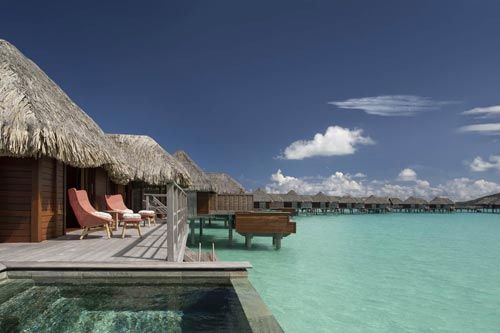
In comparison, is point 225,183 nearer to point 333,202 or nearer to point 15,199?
point 15,199

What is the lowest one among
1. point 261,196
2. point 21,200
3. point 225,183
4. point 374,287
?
point 374,287

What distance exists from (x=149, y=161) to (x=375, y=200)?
47.1m

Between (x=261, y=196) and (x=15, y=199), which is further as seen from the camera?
(x=261, y=196)

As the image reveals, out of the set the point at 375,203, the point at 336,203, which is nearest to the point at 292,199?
the point at 336,203

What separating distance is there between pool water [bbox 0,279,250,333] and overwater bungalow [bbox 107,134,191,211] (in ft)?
29.7

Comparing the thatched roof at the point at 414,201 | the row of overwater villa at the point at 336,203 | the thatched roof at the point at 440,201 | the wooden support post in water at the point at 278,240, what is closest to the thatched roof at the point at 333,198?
the row of overwater villa at the point at 336,203

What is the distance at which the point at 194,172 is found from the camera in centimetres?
1834

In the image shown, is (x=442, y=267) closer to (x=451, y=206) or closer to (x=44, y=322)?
(x=44, y=322)

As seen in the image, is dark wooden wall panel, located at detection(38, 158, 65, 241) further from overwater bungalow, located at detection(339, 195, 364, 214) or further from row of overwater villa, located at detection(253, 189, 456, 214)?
overwater bungalow, located at detection(339, 195, 364, 214)

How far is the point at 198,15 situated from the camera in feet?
42.0

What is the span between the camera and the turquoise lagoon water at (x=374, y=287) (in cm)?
632

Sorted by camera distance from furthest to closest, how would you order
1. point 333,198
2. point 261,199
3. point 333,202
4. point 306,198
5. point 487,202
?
point 487,202 < point 333,198 < point 333,202 < point 306,198 < point 261,199

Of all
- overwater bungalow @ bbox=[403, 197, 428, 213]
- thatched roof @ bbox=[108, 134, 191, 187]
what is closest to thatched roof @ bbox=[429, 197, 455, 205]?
overwater bungalow @ bbox=[403, 197, 428, 213]

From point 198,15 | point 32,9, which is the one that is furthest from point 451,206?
point 32,9
